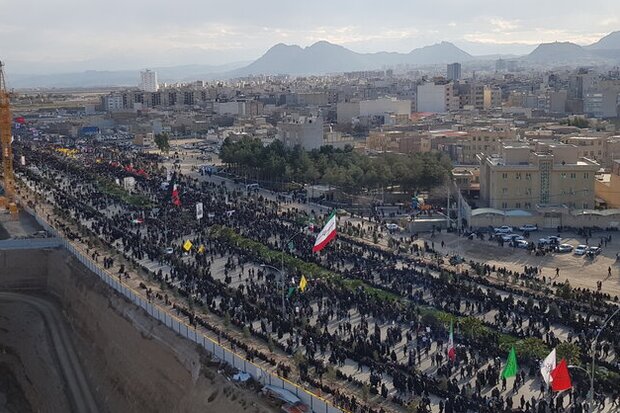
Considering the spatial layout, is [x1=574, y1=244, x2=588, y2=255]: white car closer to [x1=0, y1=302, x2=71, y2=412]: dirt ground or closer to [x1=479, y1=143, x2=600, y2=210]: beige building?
[x1=479, y1=143, x2=600, y2=210]: beige building

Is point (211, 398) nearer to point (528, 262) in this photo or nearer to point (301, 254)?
point (301, 254)

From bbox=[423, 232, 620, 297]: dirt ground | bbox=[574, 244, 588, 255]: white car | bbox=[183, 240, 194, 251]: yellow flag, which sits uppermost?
bbox=[183, 240, 194, 251]: yellow flag

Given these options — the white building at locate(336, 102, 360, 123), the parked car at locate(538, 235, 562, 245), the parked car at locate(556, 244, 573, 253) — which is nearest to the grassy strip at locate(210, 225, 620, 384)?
the parked car at locate(556, 244, 573, 253)

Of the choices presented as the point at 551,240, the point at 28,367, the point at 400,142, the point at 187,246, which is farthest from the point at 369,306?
the point at 400,142

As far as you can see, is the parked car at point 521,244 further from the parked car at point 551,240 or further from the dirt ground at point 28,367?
the dirt ground at point 28,367

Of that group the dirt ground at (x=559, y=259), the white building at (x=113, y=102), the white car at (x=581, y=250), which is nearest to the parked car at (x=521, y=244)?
the dirt ground at (x=559, y=259)

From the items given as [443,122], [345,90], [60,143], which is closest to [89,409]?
[443,122]
